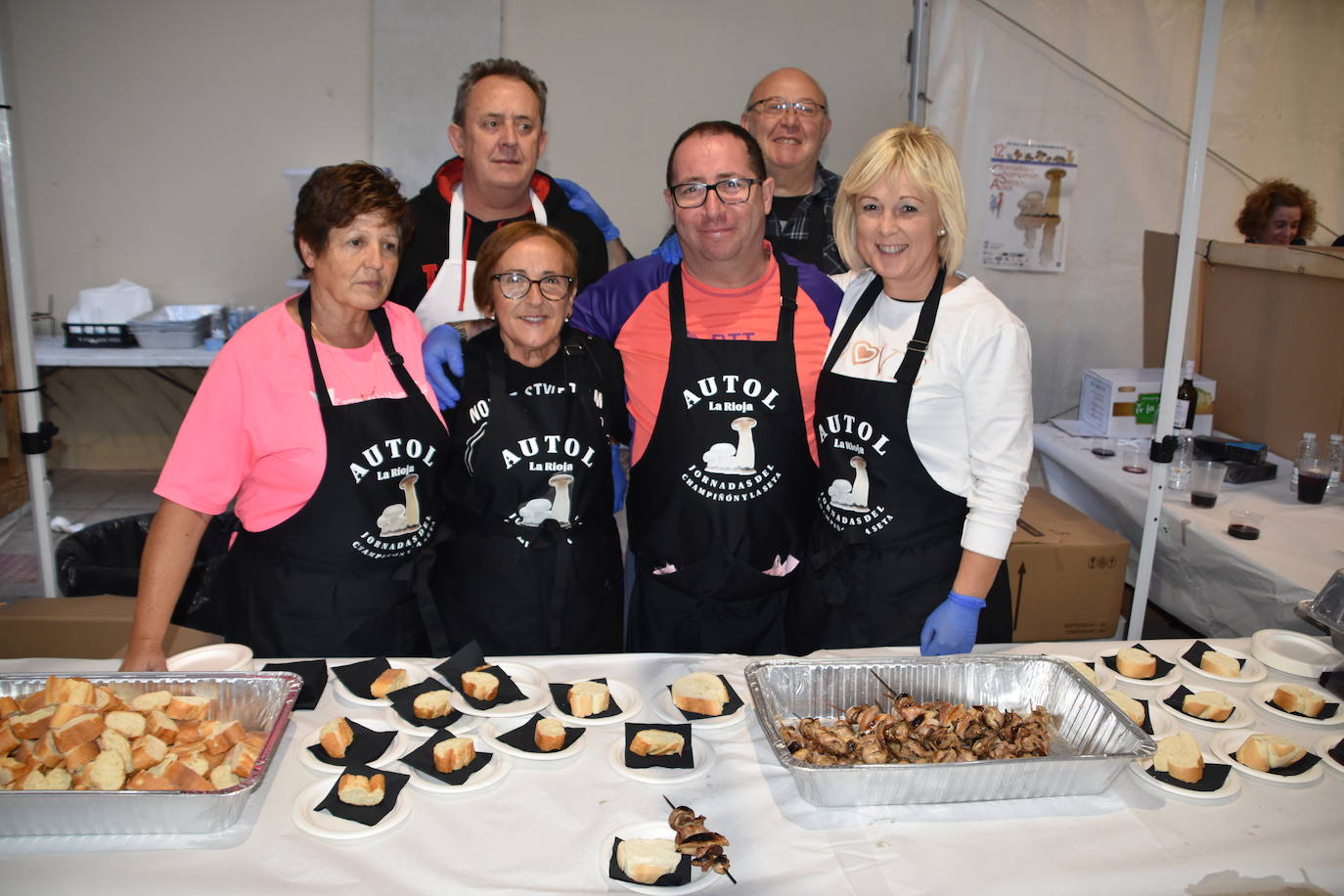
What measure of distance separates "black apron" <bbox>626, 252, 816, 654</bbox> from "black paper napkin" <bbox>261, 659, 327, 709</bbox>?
2.76 ft

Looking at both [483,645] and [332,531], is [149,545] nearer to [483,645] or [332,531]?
[332,531]

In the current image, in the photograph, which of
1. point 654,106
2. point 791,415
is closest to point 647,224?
point 654,106

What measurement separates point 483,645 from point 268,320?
34.7 inches

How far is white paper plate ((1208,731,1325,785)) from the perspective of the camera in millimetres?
1502

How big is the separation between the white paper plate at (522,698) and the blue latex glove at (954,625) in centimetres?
79

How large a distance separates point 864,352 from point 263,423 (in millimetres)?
1290

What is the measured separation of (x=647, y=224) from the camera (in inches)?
234

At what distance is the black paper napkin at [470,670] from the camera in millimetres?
1670

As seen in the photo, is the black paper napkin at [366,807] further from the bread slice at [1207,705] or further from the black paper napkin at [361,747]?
the bread slice at [1207,705]

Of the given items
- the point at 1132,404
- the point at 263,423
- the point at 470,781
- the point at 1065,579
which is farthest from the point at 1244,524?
the point at 263,423

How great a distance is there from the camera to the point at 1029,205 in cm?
422

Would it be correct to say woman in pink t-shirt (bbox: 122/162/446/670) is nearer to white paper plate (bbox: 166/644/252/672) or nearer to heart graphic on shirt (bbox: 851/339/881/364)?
white paper plate (bbox: 166/644/252/672)

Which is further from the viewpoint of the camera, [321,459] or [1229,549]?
[1229,549]

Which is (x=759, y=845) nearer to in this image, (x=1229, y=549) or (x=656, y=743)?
(x=656, y=743)
